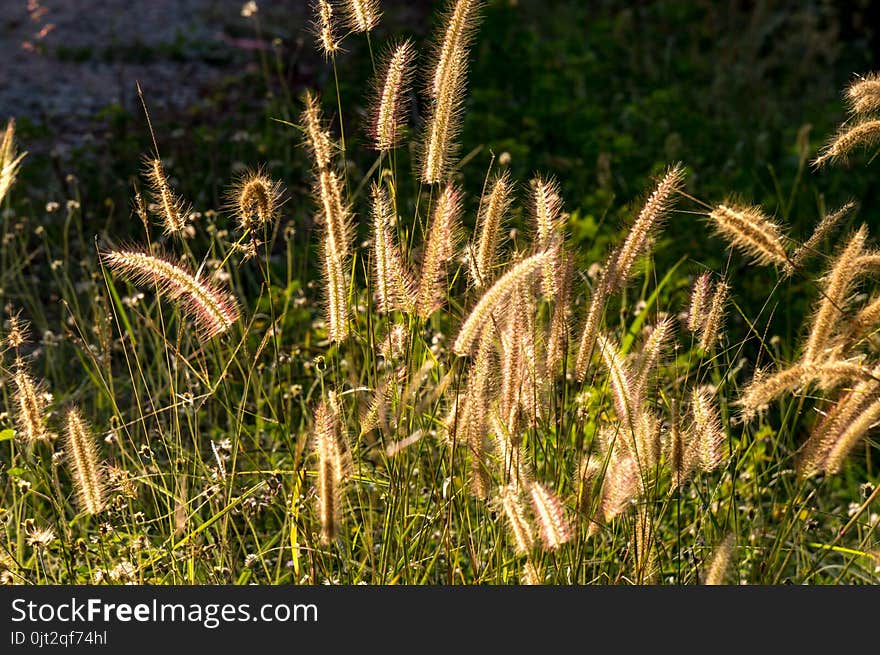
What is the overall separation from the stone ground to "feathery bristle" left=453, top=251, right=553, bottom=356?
15.3 ft

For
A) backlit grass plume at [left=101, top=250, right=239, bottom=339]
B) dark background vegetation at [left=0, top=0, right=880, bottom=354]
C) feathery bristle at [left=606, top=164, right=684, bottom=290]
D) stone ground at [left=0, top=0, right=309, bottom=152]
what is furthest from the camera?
stone ground at [left=0, top=0, right=309, bottom=152]

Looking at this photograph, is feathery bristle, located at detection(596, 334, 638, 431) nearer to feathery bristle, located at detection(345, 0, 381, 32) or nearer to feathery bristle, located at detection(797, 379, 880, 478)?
feathery bristle, located at detection(797, 379, 880, 478)

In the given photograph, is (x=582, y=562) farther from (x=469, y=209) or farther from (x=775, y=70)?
(x=775, y=70)

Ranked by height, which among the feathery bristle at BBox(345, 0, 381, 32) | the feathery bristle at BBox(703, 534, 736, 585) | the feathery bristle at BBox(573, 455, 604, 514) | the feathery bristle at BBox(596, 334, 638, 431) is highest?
the feathery bristle at BBox(345, 0, 381, 32)

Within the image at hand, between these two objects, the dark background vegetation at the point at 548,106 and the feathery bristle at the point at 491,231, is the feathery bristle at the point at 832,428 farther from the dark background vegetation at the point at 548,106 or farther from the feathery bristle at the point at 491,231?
the dark background vegetation at the point at 548,106

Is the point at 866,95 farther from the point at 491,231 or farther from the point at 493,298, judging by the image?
the point at 493,298

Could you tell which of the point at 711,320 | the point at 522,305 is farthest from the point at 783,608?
the point at 522,305

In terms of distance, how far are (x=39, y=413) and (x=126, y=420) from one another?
1747 millimetres

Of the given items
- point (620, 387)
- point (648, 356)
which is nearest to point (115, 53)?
point (648, 356)

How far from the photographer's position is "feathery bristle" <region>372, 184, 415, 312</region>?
245 centimetres

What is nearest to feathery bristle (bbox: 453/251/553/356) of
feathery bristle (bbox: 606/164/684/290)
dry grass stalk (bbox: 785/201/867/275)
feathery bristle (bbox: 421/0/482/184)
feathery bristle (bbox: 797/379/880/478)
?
feathery bristle (bbox: 606/164/684/290)

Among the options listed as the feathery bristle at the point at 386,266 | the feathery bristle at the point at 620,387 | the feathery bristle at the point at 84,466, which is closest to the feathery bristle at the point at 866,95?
the feathery bristle at the point at 620,387

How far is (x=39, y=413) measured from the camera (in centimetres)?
243

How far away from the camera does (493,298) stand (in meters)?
2.17
